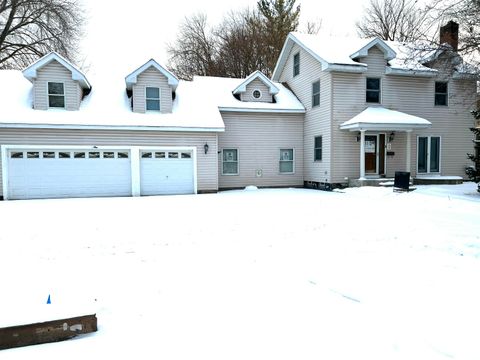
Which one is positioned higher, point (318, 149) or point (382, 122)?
point (382, 122)

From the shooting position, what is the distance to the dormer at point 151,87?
1480 cm

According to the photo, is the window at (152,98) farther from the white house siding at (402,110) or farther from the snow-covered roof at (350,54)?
the white house siding at (402,110)

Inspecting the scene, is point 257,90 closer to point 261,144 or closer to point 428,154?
point 261,144

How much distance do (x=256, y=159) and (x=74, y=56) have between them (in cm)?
1586

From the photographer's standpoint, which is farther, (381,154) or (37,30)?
(37,30)

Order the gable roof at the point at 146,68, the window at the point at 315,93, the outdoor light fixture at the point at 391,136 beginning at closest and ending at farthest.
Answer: the gable roof at the point at 146,68, the outdoor light fixture at the point at 391,136, the window at the point at 315,93

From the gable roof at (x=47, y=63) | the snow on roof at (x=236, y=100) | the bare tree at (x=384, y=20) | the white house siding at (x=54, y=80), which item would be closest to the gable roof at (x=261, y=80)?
the snow on roof at (x=236, y=100)

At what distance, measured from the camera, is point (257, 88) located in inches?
676

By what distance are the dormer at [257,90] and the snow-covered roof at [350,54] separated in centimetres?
242

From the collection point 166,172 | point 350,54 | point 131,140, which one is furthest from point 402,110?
point 131,140

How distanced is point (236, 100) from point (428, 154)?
31.8 feet

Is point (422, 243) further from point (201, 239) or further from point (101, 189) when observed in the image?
point (101, 189)

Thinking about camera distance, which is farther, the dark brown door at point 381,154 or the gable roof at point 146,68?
the dark brown door at point 381,154

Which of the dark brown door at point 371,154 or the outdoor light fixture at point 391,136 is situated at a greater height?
the outdoor light fixture at point 391,136
